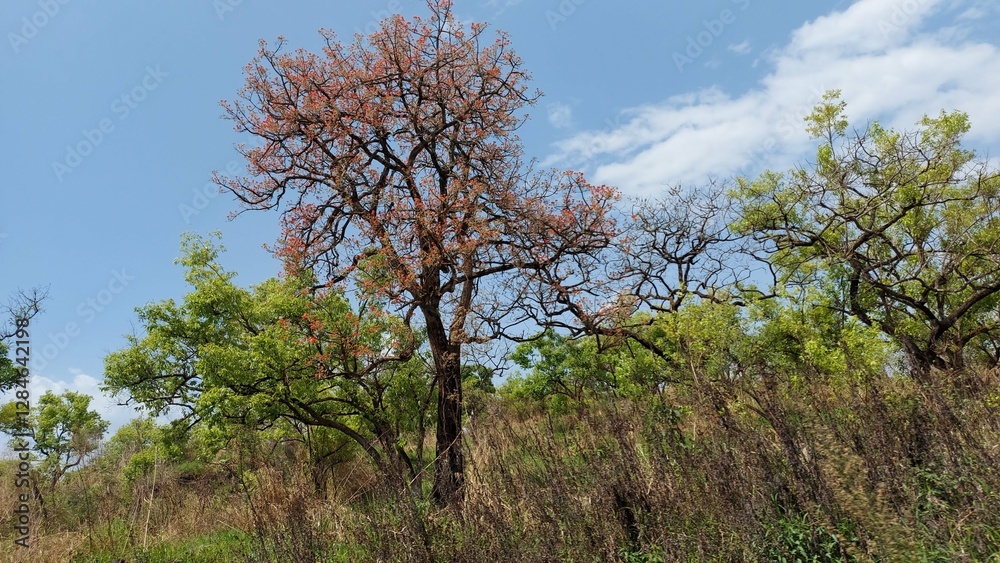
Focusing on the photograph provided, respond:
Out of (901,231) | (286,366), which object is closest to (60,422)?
(286,366)

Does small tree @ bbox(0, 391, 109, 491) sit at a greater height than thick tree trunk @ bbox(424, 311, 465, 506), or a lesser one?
greater

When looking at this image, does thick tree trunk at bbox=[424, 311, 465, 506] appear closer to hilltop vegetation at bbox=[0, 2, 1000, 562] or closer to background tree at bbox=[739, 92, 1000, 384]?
hilltop vegetation at bbox=[0, 2, 1000, 562]

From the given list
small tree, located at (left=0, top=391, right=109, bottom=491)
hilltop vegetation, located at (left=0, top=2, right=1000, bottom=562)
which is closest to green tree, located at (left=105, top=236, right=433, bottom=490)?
hilltop vegetation, located at (left=0, top=2, right=1000, bottom=562)

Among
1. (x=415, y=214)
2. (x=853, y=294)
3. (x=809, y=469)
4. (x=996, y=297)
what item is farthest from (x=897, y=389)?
(x=996, y=297)

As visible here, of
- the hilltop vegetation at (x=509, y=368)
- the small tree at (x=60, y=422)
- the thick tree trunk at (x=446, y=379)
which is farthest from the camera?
the small tree at (x=60, y=422)

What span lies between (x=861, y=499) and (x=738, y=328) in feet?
30.7

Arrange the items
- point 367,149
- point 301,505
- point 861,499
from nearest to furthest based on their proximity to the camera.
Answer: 1. point 861,499
2. point 301,505
3. point 367,149

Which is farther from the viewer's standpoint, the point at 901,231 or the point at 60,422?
the point at 60,422

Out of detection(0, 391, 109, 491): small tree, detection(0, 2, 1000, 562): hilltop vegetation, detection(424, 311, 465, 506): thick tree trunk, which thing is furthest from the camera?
detection(0, 391, 109, 491): small tree

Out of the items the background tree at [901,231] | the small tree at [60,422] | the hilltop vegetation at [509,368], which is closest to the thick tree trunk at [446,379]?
the hilltop vegetation at [509,368]

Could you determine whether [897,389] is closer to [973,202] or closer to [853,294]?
[853,294]

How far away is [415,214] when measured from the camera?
11.0 metres

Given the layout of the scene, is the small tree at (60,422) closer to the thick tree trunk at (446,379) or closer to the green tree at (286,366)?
the green tree at (286,366)

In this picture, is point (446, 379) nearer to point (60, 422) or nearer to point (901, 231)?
point (901, 231)
